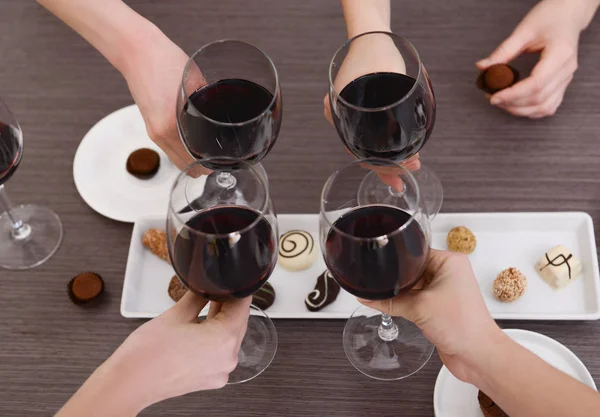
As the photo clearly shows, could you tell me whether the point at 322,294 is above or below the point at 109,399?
below

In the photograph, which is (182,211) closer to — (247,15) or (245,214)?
(245,214)

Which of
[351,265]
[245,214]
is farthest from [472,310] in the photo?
[245,214]

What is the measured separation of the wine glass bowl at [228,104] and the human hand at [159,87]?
0.53ft

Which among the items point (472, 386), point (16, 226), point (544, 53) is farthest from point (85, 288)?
point (544, 53)

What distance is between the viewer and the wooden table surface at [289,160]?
3.91 feet

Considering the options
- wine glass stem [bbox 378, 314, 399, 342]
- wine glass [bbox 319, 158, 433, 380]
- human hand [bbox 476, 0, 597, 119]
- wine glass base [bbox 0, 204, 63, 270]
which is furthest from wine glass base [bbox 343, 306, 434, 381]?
wine glass base [bbox 0, 204, 63, 270]

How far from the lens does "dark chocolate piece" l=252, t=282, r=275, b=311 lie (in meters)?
1.28

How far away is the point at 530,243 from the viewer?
4.36 feet

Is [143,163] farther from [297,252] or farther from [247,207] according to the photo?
[247,207]

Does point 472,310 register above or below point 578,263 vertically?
above

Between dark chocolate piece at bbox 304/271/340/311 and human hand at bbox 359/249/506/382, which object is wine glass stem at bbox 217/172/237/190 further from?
human hand at bbox 359/249/506/382

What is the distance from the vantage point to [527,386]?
36.9 inches

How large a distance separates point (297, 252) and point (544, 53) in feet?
2.29

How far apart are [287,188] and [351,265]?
0.50 meters
